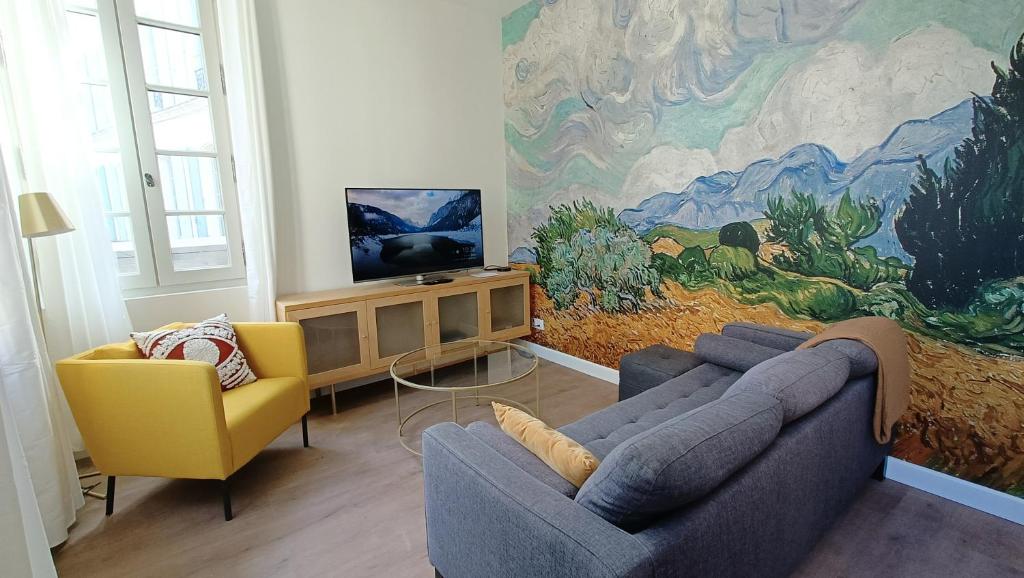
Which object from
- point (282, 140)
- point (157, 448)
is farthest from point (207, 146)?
point (157, 448)

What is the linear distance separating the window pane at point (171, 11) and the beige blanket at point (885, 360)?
3.73 m

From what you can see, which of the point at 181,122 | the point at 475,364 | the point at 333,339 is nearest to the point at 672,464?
the point at 475,364

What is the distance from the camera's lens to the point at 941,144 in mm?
1963

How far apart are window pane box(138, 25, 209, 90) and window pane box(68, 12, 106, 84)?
0.19 metres

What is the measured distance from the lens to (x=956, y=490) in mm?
2059

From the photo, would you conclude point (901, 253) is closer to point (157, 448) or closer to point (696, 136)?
point (696, 136)

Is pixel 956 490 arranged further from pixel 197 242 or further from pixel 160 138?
pixel 160 138

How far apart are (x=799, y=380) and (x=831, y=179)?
1.34m

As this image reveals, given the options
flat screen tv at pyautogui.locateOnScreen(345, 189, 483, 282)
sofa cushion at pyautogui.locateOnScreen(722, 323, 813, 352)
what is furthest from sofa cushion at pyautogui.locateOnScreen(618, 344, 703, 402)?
flat screen tv at pyautogui.locateOnScreen(345, 189, 483, 282)

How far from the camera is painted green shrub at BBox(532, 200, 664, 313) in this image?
3271mm

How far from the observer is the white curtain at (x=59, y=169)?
220cm

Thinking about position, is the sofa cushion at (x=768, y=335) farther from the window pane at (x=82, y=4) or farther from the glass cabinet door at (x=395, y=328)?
the window pane at (x=82, y=4)

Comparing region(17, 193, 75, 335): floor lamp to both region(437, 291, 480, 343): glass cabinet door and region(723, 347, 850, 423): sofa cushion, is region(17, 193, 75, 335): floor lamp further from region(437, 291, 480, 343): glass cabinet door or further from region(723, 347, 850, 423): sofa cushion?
region(723, 347, 850, 423): sofa cushion

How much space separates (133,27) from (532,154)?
263 centimetres
